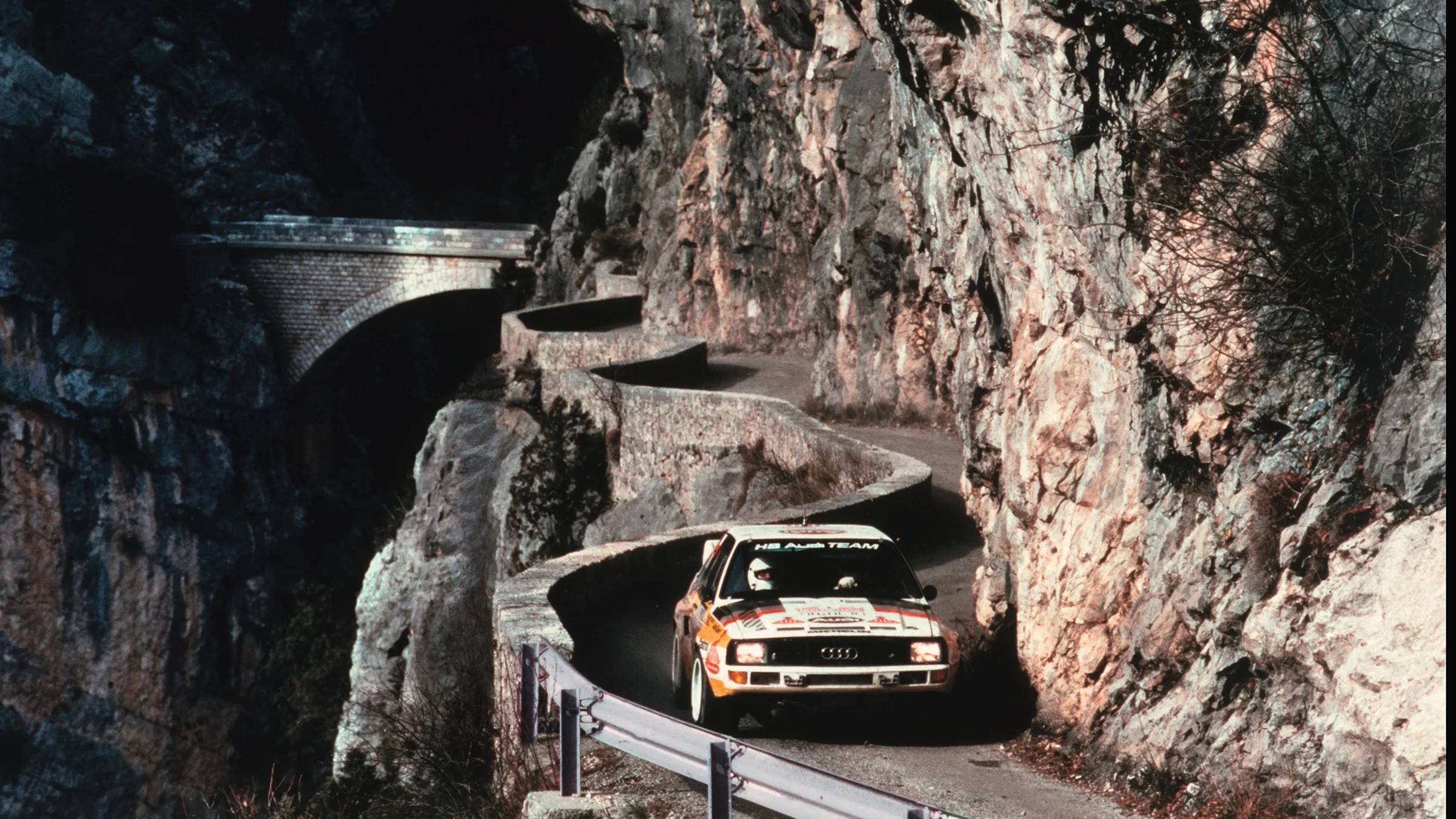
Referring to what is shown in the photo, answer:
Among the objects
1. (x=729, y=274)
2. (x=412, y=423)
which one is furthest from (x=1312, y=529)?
(x=412, y=423)

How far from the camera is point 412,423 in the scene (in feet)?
172

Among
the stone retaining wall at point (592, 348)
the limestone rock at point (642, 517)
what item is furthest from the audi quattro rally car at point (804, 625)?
the stone retaining wall at point (592, 348)

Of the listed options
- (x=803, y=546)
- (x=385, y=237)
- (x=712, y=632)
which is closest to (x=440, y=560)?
(x=385, y=237)

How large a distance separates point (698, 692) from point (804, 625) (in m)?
0.90

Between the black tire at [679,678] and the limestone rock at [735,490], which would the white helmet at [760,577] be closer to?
the black tire at [679,678]

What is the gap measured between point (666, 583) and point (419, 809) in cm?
409

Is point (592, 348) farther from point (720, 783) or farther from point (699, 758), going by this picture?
point (720, 783)

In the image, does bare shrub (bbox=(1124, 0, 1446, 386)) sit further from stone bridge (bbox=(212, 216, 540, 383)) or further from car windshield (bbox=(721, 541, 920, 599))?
stone bridge (bbox=(212, 216, 540, 383))

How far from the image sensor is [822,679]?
779cm

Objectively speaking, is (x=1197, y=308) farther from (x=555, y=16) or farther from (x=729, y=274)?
(x=555, y=16)

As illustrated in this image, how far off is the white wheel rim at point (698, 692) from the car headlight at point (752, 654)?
47cm

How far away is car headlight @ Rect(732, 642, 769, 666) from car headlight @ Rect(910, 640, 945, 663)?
33.0 inches

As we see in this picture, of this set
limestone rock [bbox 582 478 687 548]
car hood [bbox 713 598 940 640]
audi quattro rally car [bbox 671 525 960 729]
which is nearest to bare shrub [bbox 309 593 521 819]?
audi quattro rally car [bbox 671 525 960 729]

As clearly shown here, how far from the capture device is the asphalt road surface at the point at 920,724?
7.28m
